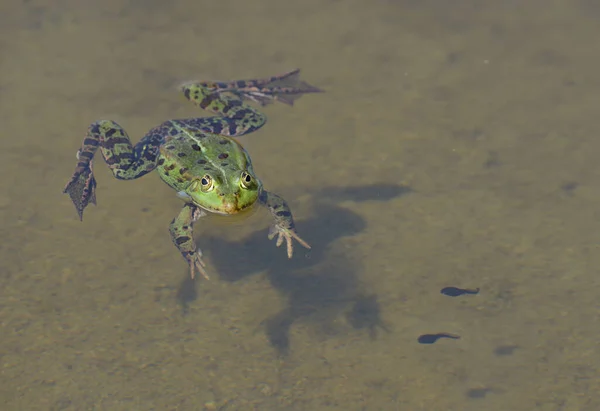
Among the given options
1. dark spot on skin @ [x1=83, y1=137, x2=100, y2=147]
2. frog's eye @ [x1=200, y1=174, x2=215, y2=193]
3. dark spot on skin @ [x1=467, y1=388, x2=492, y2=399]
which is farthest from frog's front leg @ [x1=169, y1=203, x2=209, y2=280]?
dark spot on skin @ [x1=467, y1=388, x2=492, y2=399]

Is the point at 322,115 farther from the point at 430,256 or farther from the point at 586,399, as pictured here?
the point at 586,399

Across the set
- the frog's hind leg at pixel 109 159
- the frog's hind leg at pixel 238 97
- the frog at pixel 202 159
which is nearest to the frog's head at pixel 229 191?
the frog at pixel 202 159

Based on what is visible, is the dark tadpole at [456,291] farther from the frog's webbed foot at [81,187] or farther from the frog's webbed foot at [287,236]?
the frog's webbed foot at [81,187]

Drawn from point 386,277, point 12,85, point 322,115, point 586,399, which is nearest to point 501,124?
point 322,115

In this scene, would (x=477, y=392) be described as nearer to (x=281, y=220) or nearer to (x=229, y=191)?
(x=281, y=220)

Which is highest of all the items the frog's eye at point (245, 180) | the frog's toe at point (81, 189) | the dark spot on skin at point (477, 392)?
the frog's eye at point (245, 180)

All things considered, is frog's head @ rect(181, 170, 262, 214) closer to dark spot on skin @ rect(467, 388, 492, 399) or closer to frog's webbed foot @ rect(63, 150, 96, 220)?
frog's webbed foot @ rect(63, 150, 96, 220)

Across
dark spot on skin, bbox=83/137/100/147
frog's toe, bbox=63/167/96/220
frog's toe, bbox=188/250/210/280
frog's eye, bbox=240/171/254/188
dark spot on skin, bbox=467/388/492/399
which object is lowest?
dark spot on skin, bbox=467/388/492/399

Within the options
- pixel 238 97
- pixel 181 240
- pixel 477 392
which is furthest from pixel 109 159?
pixel 477 392
